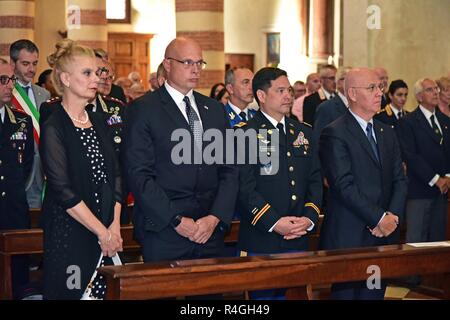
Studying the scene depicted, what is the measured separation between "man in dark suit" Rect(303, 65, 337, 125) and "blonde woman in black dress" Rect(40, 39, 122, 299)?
5.65 meters

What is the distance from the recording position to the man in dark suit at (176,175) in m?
4.96

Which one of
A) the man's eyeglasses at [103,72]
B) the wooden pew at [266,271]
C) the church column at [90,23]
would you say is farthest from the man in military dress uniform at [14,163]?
the church column at [90,23]

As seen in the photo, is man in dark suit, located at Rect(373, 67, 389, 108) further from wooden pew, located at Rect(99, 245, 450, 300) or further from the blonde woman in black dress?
the blonde woman in black dress

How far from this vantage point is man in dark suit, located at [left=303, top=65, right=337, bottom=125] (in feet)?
34.1

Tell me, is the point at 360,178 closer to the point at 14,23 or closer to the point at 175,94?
the point at 175,94

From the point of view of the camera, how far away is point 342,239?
224 inches

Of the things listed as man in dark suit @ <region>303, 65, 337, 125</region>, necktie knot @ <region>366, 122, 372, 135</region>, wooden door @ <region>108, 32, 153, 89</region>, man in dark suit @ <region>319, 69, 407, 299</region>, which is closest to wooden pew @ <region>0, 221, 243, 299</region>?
man in dark suit @ <region>319, 69, 407, 299</region>

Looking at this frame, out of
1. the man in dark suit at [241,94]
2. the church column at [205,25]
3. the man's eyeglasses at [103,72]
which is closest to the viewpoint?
the man's eyeglasses at [103,72]

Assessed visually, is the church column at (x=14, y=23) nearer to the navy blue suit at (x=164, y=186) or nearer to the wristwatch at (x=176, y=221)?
the navy blue suit at (x=164, y=186)

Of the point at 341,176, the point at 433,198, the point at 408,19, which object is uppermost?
the point at 408,19

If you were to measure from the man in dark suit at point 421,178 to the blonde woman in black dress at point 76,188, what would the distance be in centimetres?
383

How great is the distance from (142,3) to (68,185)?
50.5 ft

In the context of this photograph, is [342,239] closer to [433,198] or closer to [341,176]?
[341,176]
